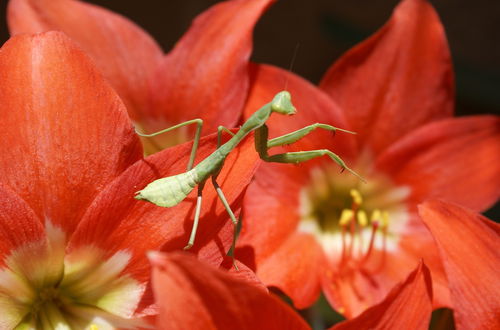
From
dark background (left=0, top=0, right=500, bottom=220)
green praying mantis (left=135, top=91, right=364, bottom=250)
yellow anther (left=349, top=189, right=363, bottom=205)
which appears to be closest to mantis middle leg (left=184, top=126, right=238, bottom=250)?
green praying mantis (left=135, top=91, right=364, bottom=250)

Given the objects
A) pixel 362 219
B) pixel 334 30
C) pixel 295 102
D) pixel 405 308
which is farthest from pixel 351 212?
pixel 334 30

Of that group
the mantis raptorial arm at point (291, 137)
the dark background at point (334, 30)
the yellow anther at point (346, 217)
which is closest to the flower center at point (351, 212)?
the yellow anther at point (346, 217)

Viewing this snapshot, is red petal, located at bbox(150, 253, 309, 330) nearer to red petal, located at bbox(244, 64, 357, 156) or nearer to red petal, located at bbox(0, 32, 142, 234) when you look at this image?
red petal, located at bbox(0, 32, 142, 234)

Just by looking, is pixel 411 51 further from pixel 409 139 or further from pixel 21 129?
pixel 21 129

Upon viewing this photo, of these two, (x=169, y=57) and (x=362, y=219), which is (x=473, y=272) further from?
(x=169, y=57)

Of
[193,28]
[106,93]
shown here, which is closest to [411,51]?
[193,28]

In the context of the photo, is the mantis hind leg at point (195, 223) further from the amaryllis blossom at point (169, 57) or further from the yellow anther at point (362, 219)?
the yellow anther at point (362, 219)
